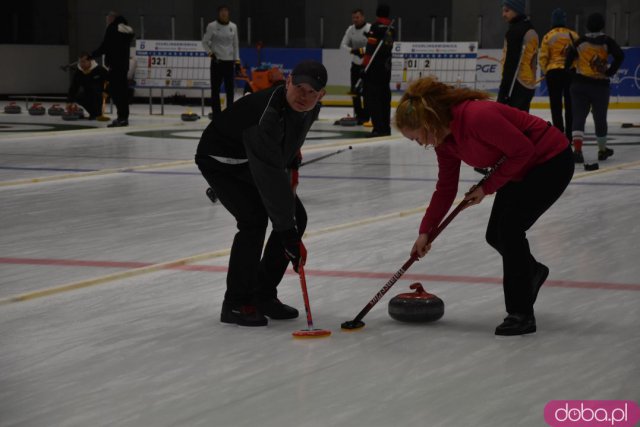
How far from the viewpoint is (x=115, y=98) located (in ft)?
52.6

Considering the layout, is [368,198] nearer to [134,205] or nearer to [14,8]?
[134,205]

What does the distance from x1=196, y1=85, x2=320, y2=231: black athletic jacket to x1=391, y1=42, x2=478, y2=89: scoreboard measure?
1321cm

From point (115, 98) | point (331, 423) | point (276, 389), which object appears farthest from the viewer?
point (115, 98)

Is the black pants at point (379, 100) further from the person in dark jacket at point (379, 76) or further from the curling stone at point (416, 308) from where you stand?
the curling stone at point (416, 308)

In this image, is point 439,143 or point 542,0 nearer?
point 439,143

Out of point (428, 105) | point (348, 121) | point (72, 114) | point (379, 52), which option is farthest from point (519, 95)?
point (72, 114)

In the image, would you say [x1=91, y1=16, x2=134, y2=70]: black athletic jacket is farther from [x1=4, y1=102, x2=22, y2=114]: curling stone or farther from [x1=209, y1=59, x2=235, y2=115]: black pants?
[x1=4, y1=102, x2=22, y2=114]: curling stone

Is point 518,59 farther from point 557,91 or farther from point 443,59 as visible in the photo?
point 443,59

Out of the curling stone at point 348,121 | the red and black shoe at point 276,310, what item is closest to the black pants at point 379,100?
the curling stone at point 348,121

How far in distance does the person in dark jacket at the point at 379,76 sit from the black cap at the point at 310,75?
1039cm

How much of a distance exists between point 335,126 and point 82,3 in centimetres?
1070

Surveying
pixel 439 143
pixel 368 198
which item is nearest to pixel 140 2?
pixel 368 198

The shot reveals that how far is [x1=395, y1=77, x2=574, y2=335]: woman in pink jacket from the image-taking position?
13.8 feet

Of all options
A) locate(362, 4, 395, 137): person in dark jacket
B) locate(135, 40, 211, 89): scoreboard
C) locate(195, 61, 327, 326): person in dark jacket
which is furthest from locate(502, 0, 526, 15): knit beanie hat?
locate(135, 40, 211, 89): scoreboard
